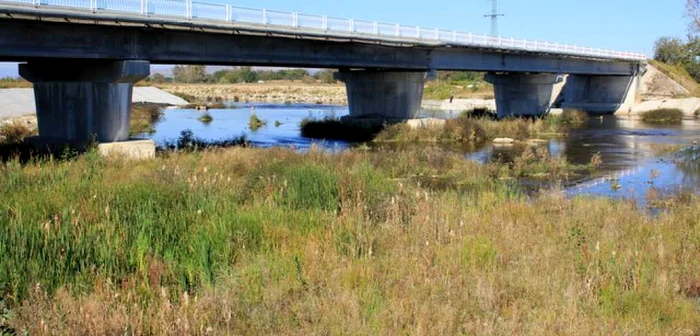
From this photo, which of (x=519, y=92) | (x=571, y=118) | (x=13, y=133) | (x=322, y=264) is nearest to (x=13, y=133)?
(x=13, y=133)

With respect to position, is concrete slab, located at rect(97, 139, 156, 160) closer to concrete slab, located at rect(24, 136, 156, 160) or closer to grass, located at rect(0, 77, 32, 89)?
concrete slab, located at rect(24, 136, 156, 160)

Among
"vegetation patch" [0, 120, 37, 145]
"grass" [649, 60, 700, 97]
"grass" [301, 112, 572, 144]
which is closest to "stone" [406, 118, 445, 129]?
"grass" [301, 112, 572, 144]

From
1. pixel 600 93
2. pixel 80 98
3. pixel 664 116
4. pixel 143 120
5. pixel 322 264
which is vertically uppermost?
pixel 600 93

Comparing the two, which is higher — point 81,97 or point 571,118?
point 81,97

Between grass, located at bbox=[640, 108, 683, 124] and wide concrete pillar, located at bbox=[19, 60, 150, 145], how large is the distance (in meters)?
51.3

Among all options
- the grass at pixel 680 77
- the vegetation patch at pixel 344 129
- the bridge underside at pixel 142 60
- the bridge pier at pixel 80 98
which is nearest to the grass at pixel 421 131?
the vegetation patch at pixel 344 129

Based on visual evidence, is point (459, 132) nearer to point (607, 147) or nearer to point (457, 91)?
point (607, 147)

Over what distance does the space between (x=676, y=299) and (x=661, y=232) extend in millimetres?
3695

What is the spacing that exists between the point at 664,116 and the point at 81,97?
55290 millimetres

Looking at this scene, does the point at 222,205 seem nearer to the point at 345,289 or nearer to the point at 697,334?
the point at 345,289

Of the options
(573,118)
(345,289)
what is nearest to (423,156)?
(345,289)

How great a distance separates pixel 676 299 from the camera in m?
7.75

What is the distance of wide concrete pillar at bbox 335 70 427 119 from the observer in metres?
44.9

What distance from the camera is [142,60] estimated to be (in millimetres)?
27219
